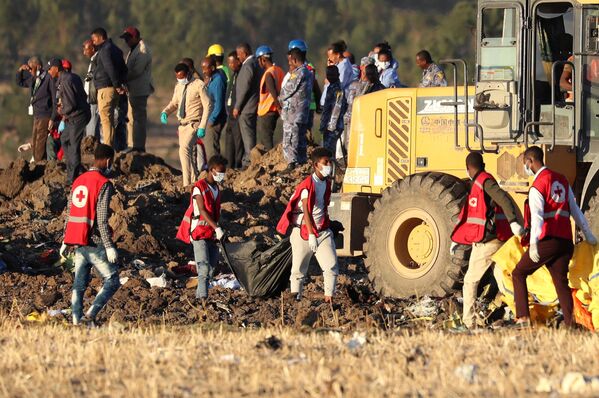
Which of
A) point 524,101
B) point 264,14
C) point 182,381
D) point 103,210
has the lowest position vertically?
point 182,381

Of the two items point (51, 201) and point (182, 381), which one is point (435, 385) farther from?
point (51, 201)

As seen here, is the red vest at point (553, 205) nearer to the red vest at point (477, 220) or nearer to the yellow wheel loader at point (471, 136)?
the red vest at point (477, 220)

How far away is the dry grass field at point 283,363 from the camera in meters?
10.4

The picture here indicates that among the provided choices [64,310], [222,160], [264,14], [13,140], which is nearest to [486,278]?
[222,160]

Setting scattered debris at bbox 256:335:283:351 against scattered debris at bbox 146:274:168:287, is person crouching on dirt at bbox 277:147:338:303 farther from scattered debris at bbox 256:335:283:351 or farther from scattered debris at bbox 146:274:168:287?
scattered debris at bbox 256:335:283:351

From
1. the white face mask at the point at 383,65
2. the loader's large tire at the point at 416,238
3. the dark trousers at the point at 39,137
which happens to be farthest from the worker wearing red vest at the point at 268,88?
the loader's large tire at the point at 416,238

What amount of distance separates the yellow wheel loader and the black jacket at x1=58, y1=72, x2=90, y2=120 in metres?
6.27

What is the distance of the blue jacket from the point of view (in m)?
24.3

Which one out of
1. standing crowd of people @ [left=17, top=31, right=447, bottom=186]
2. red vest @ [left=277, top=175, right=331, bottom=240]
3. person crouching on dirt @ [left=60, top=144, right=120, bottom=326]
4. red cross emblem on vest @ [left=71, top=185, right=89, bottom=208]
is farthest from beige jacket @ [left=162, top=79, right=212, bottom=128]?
red cross emblem on vest @ [left=71, top=185, right=89, bottom=208]

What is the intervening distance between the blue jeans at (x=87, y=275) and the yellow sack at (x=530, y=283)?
11.7 feet

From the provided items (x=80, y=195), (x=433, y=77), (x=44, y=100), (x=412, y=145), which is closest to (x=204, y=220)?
(x=80, y=195)

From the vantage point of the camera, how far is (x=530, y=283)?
15.2 meters

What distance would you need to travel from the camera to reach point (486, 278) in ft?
53.3

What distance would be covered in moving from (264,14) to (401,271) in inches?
1381
